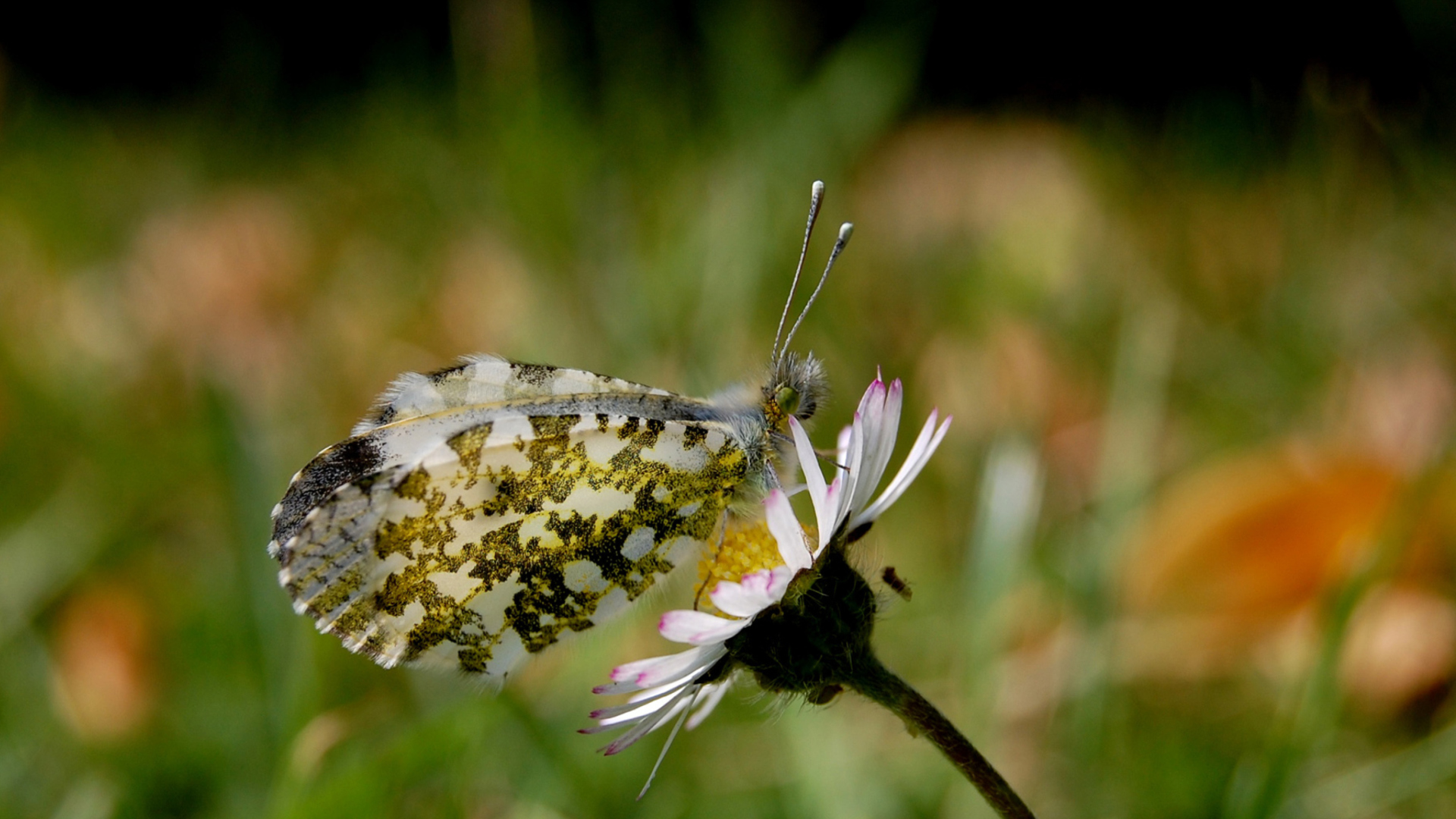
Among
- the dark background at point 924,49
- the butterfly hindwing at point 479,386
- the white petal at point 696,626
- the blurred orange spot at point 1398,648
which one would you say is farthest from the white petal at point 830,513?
the dark background at point 924,49

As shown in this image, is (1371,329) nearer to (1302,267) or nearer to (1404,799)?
(1302,267)

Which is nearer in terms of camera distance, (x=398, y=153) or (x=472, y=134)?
(x=472, y=134)

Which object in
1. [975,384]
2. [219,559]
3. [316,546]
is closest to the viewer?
[316,546]

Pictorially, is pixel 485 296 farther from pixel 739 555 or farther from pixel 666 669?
pixel 666 669

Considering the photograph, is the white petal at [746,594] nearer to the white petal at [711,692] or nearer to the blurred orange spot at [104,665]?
the white petal at [711,692]

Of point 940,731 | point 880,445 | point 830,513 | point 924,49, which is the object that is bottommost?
point 940,731

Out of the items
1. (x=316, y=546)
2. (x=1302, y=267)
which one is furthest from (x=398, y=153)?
(x=316, y=546)

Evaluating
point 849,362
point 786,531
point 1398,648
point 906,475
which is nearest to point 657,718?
point 786,531
